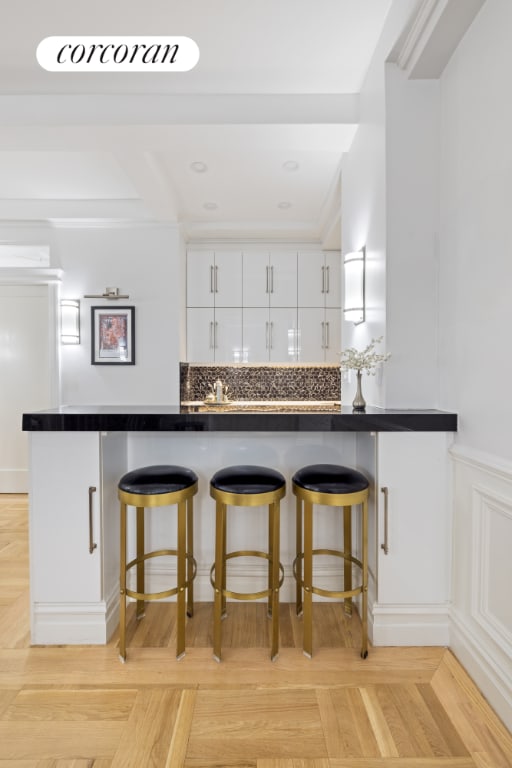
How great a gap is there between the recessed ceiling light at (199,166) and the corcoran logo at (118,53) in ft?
2.91

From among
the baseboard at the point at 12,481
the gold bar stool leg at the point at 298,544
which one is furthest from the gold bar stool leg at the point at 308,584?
the baseboard at the point at 12,481

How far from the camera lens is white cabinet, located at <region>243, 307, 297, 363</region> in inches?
194

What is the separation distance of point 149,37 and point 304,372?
357 centimetres

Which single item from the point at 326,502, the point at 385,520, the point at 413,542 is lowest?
the point at 413,542

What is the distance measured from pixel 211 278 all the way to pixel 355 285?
2579 millimetres

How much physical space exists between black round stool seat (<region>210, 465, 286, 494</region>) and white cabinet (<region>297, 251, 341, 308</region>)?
3.28 metres

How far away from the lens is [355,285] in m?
2.67

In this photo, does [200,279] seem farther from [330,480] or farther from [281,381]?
[330,480]

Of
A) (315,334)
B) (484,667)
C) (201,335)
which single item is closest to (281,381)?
(315,334)

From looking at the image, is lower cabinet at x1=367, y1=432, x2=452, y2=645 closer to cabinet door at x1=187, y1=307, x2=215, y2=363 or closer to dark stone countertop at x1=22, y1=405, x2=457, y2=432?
dark stone countertop at x1=22, y1=405, x2=457, y2=432

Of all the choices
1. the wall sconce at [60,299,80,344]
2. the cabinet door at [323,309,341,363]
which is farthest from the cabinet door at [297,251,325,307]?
the wall sconce at [60,299,80,344]

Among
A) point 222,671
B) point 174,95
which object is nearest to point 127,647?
point 222,671

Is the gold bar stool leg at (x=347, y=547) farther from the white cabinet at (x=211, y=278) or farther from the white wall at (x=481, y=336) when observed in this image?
the white cabinet at (x=211, y=278)

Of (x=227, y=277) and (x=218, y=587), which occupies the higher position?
(x=227, y=277)
